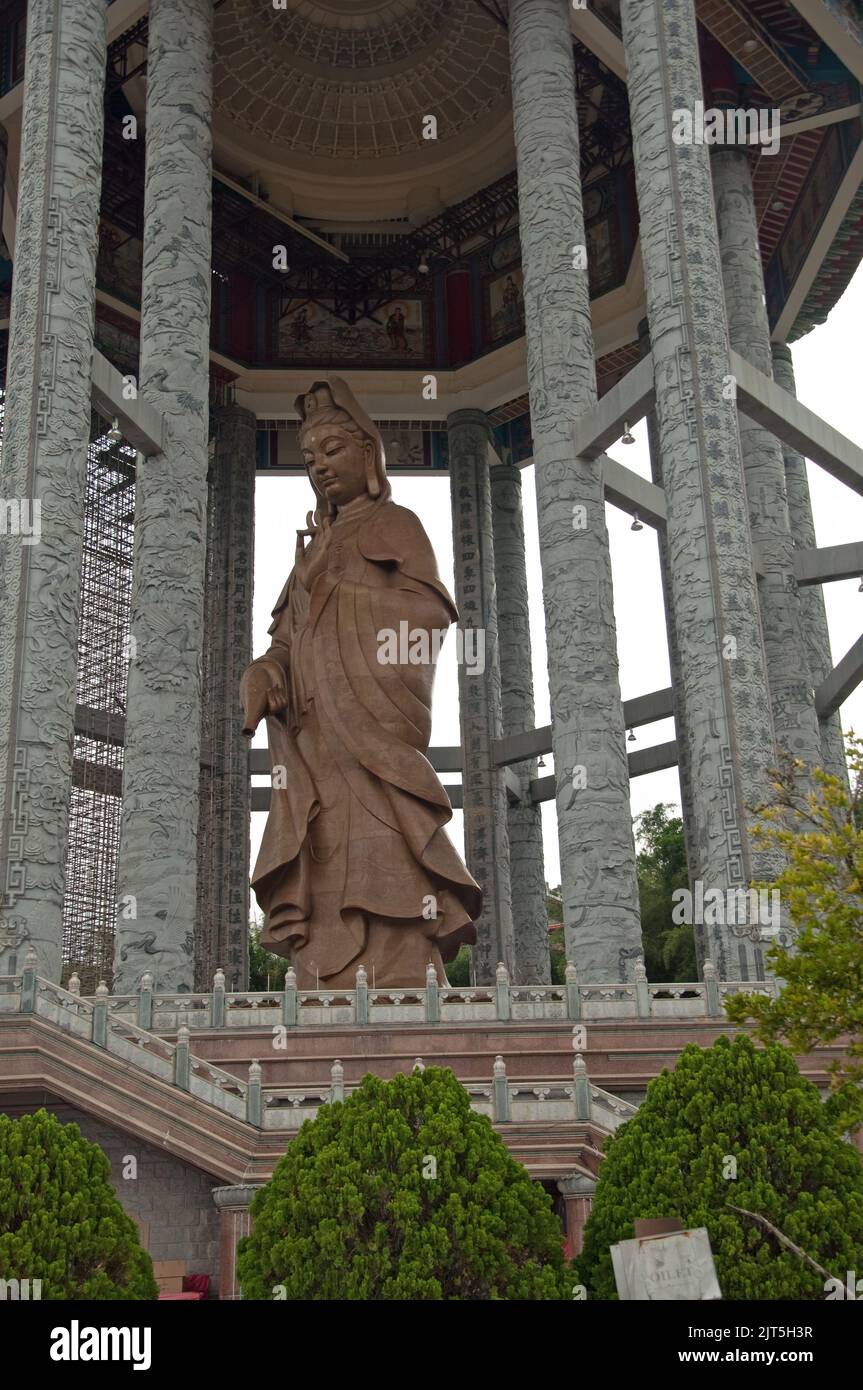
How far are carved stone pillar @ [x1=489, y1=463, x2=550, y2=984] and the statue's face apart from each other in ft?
31.4

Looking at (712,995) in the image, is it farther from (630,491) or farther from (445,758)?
(445,758)

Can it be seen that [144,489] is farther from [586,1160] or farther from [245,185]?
[245,185]

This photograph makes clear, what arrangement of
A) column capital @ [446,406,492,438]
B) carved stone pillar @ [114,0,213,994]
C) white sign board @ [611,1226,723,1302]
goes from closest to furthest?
white sign board @ [611,1226,723,1302] → carved stone pillar @ [114,0,213,994] → column capital @ [446,406,492,438]

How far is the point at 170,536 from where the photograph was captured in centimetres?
1588

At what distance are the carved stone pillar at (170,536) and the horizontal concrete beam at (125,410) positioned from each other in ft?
0.51

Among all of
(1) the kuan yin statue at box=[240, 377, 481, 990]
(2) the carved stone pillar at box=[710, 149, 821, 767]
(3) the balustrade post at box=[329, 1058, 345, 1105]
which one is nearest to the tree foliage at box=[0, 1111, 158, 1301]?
(3) the balustrade post at box=[329, 1058, 345, 1105]

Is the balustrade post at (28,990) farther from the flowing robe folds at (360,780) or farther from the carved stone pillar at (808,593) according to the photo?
the carved stone pillar at (808,593)

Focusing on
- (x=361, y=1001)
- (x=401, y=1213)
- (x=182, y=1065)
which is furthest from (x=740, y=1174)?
(x=361, y=1001)

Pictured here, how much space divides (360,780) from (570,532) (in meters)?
3.60

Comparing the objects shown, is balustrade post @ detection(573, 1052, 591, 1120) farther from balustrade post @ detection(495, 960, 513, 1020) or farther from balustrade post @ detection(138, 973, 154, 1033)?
balustrade post @ detection(138, 973, 154, 1033)

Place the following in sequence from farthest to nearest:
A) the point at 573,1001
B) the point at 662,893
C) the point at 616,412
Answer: the point at 662,893, the point at 616,412, the point at 573,1001

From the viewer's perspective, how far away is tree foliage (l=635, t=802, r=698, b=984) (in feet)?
Answer: 94.4

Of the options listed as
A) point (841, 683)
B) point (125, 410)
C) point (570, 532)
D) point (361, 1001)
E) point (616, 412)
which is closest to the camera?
point (361, 1001)

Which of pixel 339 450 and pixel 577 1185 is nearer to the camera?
pixel 577 1185
